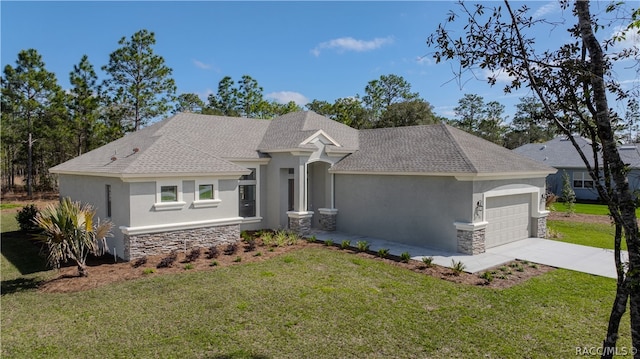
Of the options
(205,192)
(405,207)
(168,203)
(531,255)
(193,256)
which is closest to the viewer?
(193,256)

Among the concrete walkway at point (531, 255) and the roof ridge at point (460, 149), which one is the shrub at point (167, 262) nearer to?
the concrete walkway at point (531, 255)

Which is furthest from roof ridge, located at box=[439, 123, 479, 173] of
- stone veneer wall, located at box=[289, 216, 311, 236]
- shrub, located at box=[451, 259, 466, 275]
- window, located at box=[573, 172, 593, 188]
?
window, located at box=[573, 172, 593, 188]

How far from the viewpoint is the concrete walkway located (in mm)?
11734

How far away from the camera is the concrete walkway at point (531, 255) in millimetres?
11734

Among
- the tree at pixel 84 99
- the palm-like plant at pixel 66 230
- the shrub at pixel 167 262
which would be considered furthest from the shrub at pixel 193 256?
the tree at pixel 84 99

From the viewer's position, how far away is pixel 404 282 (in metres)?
10.2

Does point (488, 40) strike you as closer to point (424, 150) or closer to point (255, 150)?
point (424, 150)

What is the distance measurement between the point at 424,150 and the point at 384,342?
1106cm

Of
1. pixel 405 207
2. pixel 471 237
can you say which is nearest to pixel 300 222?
pixel 405 207

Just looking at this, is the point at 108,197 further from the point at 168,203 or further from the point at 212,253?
the point at 212,253

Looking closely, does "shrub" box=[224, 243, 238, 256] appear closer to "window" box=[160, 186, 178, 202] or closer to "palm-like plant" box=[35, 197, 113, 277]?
"window" box=[160, 186, 178, 202]

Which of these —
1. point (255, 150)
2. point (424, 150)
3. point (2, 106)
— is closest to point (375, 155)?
point (424, 150)

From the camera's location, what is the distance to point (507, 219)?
49.6 feet

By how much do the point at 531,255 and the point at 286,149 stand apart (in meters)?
10.7
